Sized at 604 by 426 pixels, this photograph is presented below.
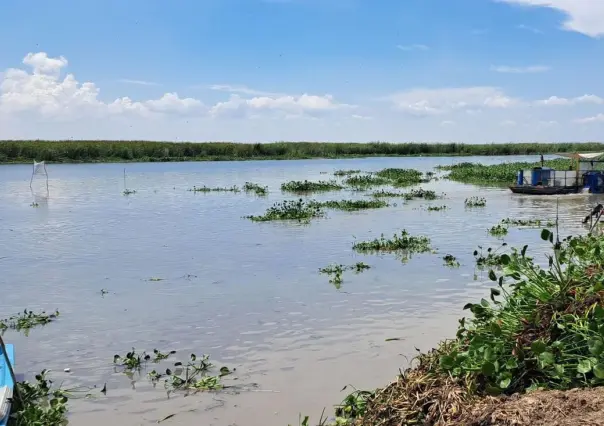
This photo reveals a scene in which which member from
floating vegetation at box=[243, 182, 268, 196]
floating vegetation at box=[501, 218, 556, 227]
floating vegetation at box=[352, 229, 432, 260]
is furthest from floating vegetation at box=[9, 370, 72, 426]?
floating vegetation at box=[243, 182, 268, 196]

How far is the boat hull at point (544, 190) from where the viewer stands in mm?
30625

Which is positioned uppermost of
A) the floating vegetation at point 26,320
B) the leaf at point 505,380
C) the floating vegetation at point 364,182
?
the floating vegetation at point 364,182

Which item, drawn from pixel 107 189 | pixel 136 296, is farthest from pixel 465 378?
pixel 107 189

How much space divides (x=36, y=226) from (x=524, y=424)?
2398 cm

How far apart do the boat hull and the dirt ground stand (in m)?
29.2

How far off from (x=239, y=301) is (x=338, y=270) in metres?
3.10

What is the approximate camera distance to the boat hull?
30.6 meters

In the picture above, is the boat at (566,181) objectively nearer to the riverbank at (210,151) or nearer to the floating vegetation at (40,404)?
the floating vegetation at (40,404)

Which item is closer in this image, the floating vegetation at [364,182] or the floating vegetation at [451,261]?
the floating vegetation at [451,261]

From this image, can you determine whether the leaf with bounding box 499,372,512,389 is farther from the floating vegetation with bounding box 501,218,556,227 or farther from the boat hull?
the boat hull

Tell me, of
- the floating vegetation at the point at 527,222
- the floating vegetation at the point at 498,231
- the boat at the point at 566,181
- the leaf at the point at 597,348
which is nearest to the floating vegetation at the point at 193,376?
the leaf at the point at 597,348

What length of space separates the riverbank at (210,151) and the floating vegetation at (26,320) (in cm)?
7146

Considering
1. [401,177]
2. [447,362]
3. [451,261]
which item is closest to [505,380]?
[447,362]

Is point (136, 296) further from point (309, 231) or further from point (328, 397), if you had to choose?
point (309, 231)
